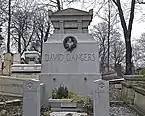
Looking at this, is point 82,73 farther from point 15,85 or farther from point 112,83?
point 112,83

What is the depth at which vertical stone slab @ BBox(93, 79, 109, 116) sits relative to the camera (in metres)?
7.28

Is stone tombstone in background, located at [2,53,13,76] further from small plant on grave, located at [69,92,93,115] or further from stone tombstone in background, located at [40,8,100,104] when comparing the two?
small plant on grave, located at [69,92,93,115]

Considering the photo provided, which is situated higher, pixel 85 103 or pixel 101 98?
pixel 101 98

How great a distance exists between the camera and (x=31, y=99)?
7.39m

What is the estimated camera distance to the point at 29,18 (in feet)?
122

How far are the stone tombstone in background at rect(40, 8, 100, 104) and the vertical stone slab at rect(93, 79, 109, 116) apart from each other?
157 inches

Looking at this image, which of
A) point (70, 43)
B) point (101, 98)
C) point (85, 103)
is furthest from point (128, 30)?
point (101, 98)

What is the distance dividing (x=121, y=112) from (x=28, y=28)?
1192 inches

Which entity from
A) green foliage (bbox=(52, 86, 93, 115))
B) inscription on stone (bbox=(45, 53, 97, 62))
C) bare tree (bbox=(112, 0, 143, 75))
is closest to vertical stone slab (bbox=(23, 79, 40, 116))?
green foliage (bbox=(52, 86, 93, 115))

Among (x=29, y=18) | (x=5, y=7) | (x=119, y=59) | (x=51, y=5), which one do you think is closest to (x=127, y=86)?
(x=51, y=5)

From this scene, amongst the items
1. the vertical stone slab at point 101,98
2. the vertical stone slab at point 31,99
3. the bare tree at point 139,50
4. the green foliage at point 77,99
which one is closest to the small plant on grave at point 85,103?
the green foliage at point 77,99

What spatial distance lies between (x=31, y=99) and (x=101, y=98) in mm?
1851

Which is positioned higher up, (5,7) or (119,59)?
(5,7)

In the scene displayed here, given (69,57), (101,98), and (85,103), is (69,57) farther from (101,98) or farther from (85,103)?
(101,98)
